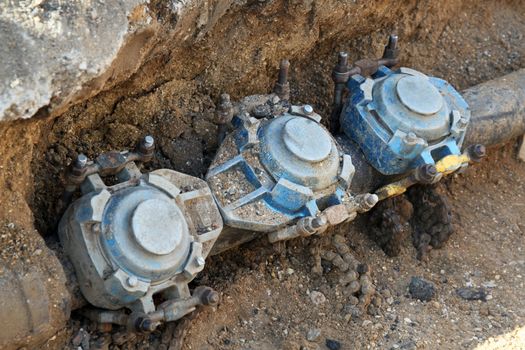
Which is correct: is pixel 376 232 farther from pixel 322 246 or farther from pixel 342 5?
pixel 342 5

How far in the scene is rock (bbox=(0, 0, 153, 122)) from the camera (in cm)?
259

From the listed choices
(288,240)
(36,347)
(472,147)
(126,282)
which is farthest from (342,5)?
(36,347)

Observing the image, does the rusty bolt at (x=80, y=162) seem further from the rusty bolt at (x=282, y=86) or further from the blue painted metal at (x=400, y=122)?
the blue painted metal at (x=400, y=122)

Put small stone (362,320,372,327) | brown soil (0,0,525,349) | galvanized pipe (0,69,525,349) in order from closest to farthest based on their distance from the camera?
galvanized pipe (0,69,525,349) < brown soil (0,0,525,349) < small stone (362,320,372,327)

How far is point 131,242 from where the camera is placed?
298 centimetres

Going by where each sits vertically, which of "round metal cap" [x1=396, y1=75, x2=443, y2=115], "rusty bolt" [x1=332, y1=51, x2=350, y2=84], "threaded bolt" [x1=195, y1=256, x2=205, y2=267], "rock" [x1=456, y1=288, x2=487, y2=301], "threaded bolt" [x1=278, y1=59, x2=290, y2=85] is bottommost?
"rock" [x1=456, y1=288, x2=487, y2=301]

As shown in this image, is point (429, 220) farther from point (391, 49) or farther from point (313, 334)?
point (313, 334)

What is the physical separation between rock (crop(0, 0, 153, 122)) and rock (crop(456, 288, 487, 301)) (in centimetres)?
195

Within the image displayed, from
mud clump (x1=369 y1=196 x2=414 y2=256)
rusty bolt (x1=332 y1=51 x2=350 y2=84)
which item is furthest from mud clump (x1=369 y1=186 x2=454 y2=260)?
rusty bolt (x1=332 y1=51 x2=350 y2=84)

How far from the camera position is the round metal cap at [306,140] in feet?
11.2

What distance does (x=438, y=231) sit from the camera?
13.2 ft

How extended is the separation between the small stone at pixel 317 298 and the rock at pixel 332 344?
213 millimetres

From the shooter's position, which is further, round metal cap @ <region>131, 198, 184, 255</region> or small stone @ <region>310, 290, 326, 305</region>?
small stone @ <region>310, 290, 326, 305</region>

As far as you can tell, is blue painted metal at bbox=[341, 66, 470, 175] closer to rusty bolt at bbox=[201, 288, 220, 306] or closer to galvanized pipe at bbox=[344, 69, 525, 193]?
galvanized pipe at bbox=[344, 69, 525, 193]
